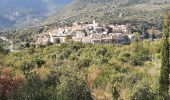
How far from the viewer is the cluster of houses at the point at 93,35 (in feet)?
320

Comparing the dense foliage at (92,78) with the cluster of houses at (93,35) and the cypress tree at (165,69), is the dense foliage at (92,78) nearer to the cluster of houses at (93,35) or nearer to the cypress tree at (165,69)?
the cypress tree at (165,69)

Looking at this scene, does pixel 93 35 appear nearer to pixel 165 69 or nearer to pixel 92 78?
pixel 92 78

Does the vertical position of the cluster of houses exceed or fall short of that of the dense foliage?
it falls short

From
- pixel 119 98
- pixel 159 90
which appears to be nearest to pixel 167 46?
pixel 159 90

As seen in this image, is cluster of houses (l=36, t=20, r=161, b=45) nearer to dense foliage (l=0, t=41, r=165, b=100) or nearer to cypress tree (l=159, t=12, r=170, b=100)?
dense foliage (l=0, t=41, r=165, b=100)

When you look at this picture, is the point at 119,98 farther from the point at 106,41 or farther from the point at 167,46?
the point at 106,41

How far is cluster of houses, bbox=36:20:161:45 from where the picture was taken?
9762 centimetres

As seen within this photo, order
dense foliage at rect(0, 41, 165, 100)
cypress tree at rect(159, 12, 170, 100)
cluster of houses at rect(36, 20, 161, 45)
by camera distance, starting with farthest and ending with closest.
Result: 1. cluster of houses at rect(36, 20, 161, 45)
2. cypress tree at rect(159, 12, 170, 100)
3. dense foliage at rect(0, 41, 165, 100)

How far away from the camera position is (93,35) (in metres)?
105

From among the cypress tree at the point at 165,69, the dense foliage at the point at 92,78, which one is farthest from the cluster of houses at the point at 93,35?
the cypress tree at the point at 165,69

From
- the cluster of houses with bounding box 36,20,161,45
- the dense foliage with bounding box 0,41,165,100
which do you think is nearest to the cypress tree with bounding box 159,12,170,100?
the dense foliage with bounding box 0,41,165,100

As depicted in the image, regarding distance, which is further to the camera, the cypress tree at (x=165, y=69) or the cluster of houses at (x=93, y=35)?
the cluster of houses at (x=93, y=35)

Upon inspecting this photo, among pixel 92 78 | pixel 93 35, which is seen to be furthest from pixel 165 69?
pixel 93 35

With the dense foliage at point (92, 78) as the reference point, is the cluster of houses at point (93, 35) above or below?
below
